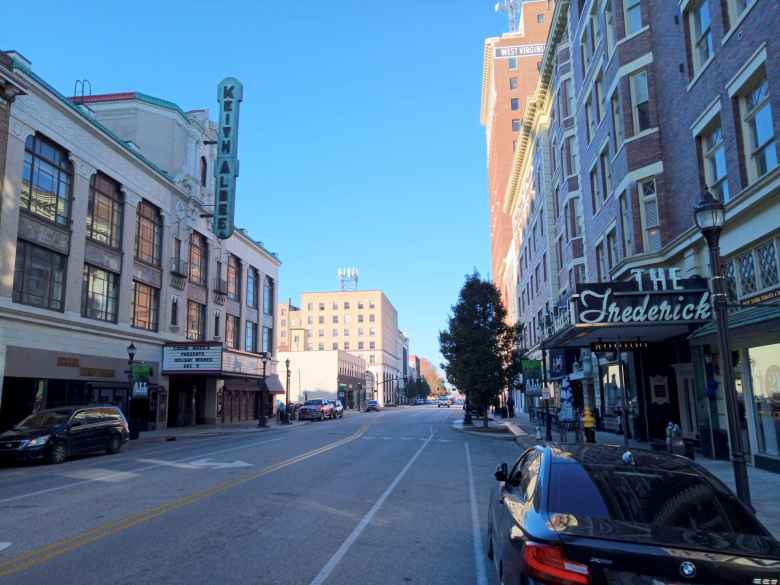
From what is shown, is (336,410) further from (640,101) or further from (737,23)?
(737,23)

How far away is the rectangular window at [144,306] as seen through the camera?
114ft

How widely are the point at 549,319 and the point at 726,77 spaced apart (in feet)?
42.0

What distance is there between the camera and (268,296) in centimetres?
5803

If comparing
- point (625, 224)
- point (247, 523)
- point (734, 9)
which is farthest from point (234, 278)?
point (247, 523)

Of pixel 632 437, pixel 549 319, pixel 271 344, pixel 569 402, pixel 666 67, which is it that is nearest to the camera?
pixel 666 67

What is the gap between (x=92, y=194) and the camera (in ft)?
101

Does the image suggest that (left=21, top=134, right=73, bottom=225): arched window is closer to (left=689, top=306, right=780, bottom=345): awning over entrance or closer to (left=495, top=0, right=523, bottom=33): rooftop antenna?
(left=689, top=306, right=780, bottom=345): awning over entrance

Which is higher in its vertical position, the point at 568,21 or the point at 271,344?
the point at 568,21

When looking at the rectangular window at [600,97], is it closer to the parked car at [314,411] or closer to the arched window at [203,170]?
the arched window at [203,170]

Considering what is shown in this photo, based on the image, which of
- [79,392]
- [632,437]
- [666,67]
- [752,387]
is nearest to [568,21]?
→ [666,67]

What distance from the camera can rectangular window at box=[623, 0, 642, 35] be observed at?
21.3 metres

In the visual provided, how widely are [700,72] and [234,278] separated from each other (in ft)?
130

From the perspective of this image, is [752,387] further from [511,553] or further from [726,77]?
[511,553]

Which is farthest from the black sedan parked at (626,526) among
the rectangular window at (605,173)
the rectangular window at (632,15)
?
the rectangular window at (605,173)
